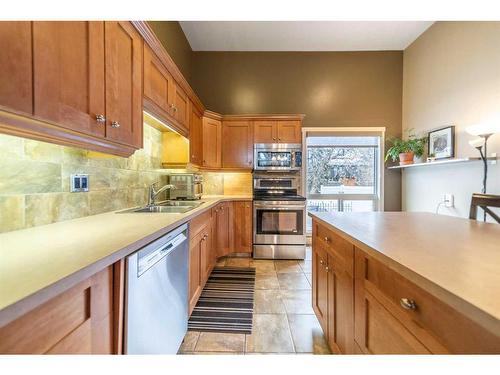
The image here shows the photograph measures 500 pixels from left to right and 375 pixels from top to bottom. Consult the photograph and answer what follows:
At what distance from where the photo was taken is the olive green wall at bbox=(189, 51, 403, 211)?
3.85m

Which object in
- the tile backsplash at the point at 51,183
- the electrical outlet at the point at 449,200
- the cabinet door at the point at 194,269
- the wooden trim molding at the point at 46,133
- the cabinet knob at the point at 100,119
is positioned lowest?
the cabinet door at the point at 194,269

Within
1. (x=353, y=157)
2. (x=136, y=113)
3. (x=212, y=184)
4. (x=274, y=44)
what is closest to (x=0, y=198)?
(x=136, y=113)

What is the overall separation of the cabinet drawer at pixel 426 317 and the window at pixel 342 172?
10.2 ft

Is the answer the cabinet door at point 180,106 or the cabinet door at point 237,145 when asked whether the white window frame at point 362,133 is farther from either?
the cabinet door at point 180,106

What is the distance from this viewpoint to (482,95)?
2434 millimetres

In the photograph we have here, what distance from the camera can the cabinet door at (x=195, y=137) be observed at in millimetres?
2809

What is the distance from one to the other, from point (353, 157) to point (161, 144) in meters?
3.16

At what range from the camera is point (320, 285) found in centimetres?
159

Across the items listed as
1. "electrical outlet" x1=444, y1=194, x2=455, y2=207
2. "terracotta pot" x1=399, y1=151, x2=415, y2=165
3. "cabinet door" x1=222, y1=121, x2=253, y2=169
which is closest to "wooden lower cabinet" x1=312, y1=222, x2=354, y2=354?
"cabinet door" x1=222, y1=121, x2=253, y2=169

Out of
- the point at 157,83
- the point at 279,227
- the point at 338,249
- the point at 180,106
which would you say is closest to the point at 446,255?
the point at 338,249

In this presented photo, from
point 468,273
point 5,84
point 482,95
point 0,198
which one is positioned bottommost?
point 468,273

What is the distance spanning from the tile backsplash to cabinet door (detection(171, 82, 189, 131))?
2.35 ft

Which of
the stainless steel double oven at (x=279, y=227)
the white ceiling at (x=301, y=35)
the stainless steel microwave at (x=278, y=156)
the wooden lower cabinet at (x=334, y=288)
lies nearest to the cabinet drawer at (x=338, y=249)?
the wooden lower cabinet at (x=334, y=288)
